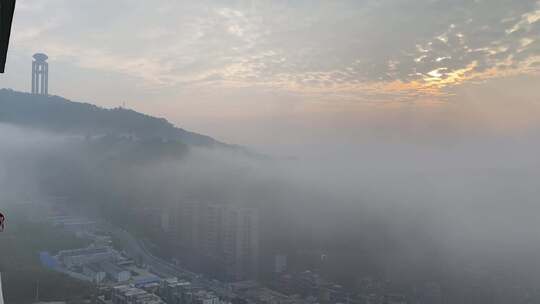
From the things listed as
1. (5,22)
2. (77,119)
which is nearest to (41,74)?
(77,119)

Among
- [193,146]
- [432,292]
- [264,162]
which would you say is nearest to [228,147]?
[193,146]

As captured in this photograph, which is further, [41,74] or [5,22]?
[41,74]

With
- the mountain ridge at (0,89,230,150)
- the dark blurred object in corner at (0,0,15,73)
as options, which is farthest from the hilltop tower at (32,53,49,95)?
the dark blurred object in corner at (0,0,15,73)

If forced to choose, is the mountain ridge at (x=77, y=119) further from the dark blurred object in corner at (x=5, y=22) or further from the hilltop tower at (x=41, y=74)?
the dark blurred object in corner at (x=5, y=22)

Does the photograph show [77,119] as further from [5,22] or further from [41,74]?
[5,22]

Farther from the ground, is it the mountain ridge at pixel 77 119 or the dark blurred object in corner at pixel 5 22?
the mountain ridge at pixel 77 119

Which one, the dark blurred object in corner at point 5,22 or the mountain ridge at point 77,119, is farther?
the mountain ridge at point 77,119

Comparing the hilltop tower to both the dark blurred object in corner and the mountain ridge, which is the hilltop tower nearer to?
the mountain ridge

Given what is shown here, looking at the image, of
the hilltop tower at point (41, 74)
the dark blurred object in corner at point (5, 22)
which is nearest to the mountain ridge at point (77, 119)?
the hilltop tower at point (41, 74)

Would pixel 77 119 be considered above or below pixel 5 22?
above

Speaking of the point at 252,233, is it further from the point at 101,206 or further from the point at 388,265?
the point at 101,206

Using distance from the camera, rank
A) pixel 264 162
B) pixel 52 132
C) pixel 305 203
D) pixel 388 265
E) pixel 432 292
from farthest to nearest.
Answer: pixel 52 132 < pixel 264 162 < pixel 305 203 < pixel 388 265 < pixel 432 292
